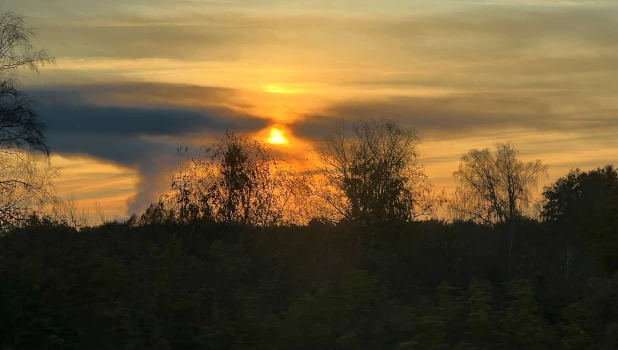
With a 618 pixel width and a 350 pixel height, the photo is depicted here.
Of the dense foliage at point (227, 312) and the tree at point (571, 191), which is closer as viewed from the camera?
the dense foliage at point (227, 312)

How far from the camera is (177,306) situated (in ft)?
38.1

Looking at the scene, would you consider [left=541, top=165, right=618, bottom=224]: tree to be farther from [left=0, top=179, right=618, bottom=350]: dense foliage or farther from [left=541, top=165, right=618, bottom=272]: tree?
[left=0, top=179, right=618, bottom=350]: dense foliage

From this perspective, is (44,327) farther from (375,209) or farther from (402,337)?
(375,209)

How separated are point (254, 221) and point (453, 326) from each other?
1211 inches

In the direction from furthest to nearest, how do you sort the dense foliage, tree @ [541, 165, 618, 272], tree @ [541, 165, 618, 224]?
tree @ [541, 165, 618, 224] < tree @ [541, 165, 618, 272] < the dense foliage

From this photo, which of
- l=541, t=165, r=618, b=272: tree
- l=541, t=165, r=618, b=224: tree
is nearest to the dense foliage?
l=541, t=165, r=618, b=272: tree

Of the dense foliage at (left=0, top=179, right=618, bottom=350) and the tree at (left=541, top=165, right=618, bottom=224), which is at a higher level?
the tree at (left=541, top=165, right=618, bottom=224)

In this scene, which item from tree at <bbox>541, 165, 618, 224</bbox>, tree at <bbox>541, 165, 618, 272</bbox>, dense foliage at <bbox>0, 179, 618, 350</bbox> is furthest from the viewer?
tree at <bbox>541, 165, 618, 224</bbox>

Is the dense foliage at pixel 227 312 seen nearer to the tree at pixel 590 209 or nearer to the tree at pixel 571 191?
the tree at pixel 590 209

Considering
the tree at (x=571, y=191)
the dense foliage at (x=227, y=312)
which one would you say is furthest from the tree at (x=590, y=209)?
the dense foliage at (x=227, y=312)

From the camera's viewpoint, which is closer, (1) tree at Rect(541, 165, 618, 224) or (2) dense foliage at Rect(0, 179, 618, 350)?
(2) dense foliage at Rect(0, 179, 618, 350)

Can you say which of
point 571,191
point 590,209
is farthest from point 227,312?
point 571,191

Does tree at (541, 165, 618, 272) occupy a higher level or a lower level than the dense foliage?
higher

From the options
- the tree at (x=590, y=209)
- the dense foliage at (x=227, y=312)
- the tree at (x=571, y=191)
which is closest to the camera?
the dense foliage at (x=227, y=312)
